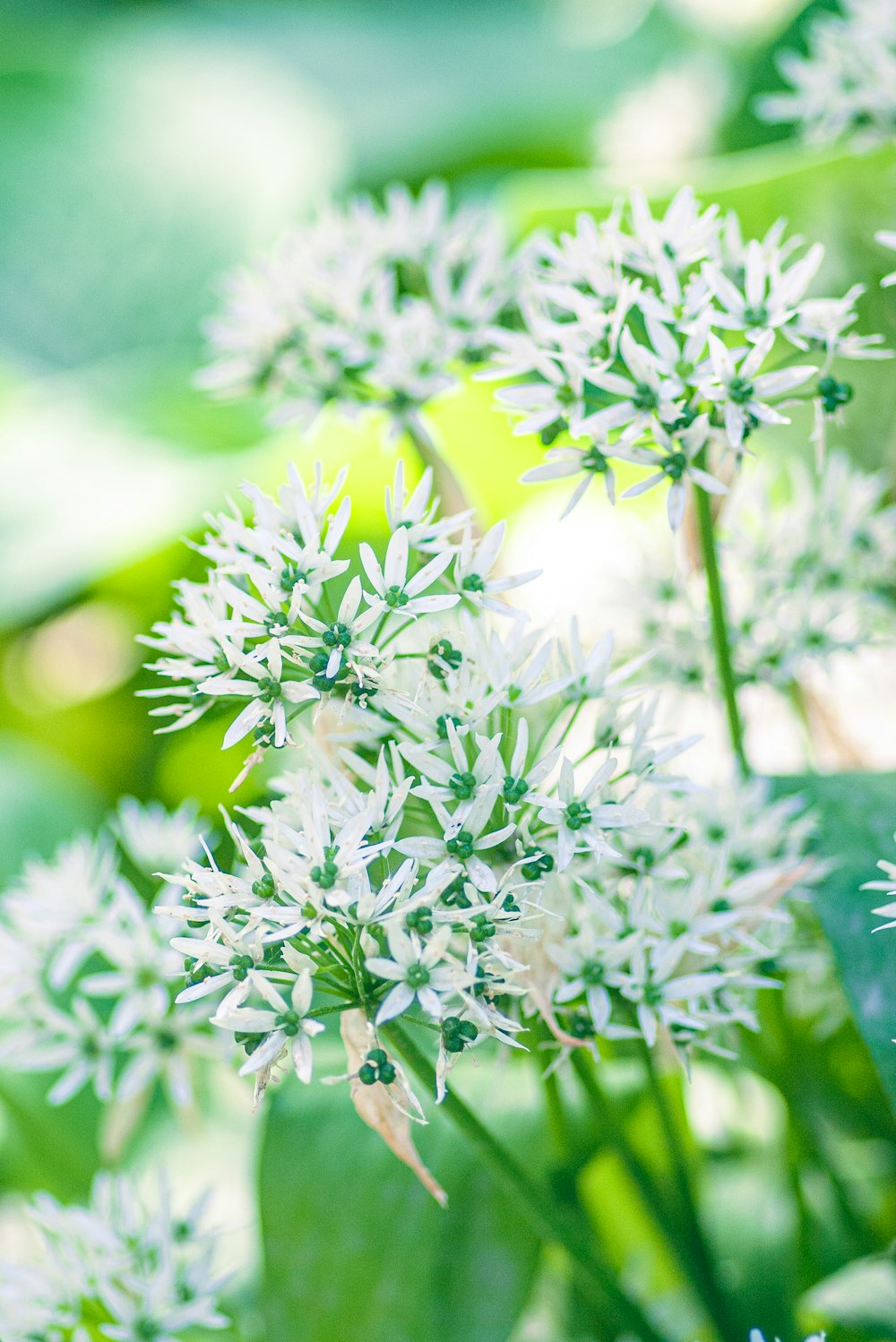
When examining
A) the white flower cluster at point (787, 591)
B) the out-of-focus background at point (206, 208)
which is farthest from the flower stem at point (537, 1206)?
the out-of-focus background at point (206, 208)

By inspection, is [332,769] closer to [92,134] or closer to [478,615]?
[478,615]

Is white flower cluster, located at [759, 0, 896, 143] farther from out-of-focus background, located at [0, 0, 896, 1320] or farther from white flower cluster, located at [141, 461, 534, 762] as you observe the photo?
white flower cluster, located at [141, 461, 534, 762]

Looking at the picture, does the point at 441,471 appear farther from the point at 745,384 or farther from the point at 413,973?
the point at 413,973

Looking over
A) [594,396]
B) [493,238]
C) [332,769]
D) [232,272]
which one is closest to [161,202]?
[232,272]

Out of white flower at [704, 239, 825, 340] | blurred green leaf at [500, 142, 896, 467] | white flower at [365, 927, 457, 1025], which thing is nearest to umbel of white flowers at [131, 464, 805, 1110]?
white flower at [365, 927, 457, 1025]

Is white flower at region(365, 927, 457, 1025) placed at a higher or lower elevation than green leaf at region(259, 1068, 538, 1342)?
higher

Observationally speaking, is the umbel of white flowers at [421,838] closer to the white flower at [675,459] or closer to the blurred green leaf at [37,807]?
the white flower at [675,459]
